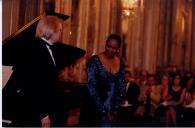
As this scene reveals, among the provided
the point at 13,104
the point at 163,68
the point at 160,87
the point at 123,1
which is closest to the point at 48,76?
the point at 13,104

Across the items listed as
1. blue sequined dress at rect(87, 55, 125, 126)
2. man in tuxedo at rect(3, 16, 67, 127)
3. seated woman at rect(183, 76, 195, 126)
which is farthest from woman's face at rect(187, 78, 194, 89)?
man in tuxedo at rect(3, 16, 67, 127)

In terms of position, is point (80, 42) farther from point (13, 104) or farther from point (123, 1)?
point (13, 104)

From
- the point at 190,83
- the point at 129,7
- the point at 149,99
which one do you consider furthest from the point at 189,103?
the point at 129,7

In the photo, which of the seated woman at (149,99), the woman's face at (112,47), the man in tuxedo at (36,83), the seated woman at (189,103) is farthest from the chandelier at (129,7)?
the man in tuxedo at (36,83)

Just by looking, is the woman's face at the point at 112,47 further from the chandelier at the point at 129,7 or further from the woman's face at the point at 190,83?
the chandelier at the point at 129,7

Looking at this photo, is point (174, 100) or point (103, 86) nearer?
point (103, 86)

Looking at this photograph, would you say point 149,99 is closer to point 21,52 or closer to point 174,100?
point 174,100

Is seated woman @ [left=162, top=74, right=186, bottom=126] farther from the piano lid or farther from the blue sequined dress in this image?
the piano lid

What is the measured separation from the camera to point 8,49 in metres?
4.24

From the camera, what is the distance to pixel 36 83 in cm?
376

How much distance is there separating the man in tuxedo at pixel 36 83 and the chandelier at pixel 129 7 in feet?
19.3

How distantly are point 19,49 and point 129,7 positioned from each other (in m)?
6.03

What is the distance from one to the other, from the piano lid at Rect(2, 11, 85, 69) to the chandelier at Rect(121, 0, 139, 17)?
477cm

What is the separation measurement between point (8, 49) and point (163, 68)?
658cm
